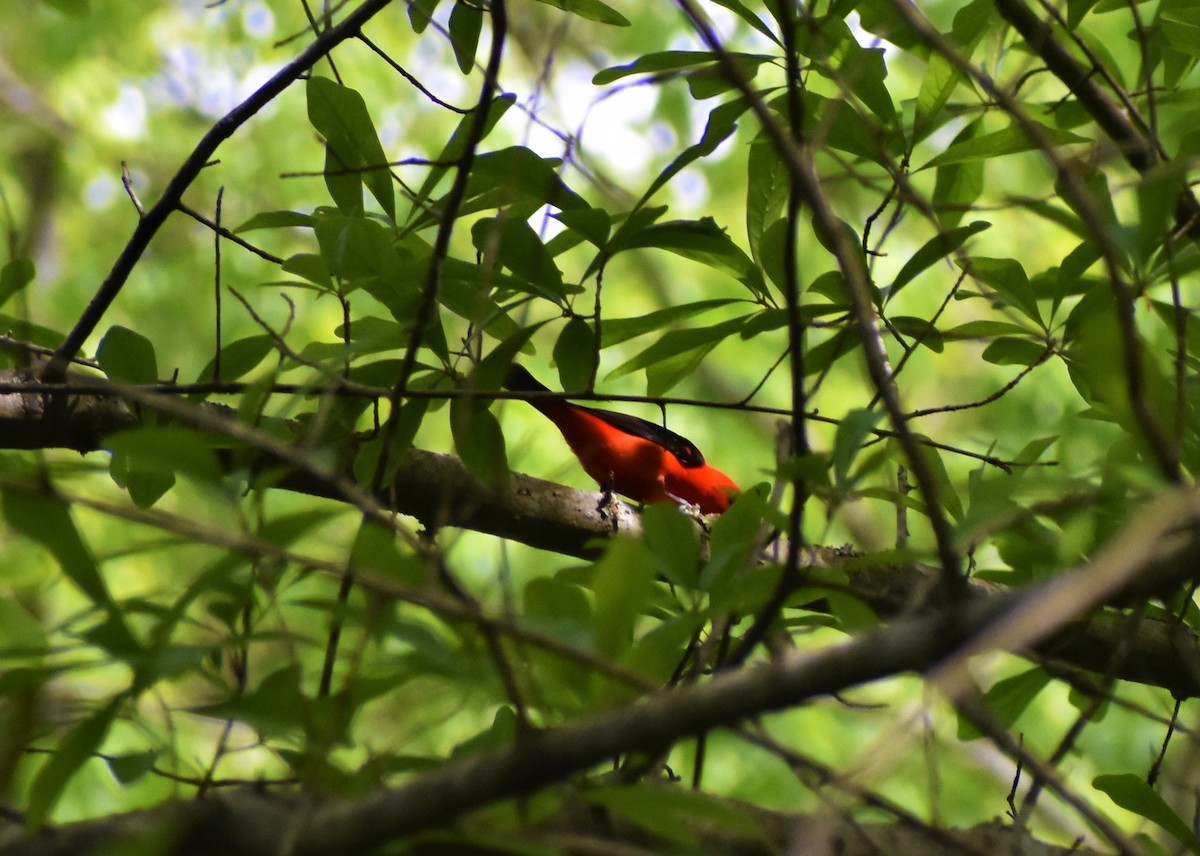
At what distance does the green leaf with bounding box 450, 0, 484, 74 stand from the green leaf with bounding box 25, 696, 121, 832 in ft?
3.72

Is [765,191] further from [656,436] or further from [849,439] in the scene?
[656,436]

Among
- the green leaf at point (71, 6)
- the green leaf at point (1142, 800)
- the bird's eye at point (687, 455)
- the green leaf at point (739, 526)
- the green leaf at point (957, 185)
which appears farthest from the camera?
the bird's eye at point (687, 455)

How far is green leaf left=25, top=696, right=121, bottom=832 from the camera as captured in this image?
2.95 ft

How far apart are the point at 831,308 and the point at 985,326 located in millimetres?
240

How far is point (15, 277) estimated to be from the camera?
55.1 inches

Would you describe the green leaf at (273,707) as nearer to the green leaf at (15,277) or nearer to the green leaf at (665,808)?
the green leaf at (665,808)

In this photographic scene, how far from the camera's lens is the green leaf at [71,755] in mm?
900

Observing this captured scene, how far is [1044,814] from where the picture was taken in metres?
5.28

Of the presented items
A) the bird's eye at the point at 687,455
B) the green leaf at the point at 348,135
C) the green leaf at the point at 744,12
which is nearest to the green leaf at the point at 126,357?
the green leaf at the point at 348,135

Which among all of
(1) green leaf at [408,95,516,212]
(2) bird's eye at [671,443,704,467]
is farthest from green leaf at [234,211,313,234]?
(2) bird's eye at [671,443,704,467]

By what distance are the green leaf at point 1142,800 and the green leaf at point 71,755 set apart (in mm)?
1153

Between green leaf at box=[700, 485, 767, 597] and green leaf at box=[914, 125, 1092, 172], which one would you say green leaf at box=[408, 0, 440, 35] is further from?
green leaf at box=[700, 485, 767, 597]

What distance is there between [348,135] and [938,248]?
820 millimetres

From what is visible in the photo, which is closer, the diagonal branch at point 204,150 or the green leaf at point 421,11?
the diagonal branch at point 204,150
